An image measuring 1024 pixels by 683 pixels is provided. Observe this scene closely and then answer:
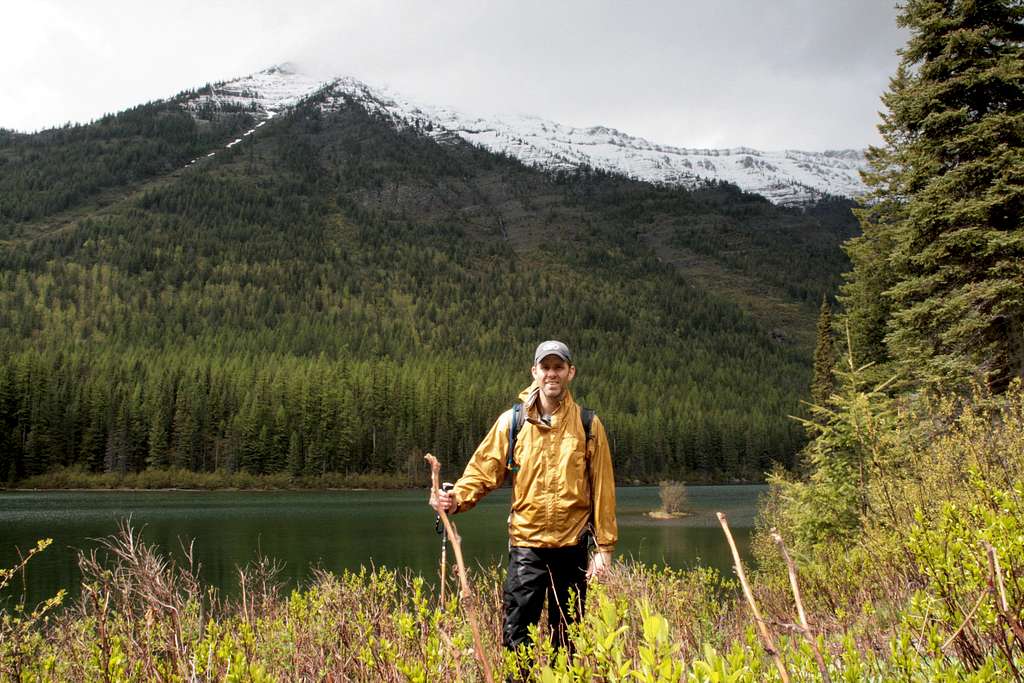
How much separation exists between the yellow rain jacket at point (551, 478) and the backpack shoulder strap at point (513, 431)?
0.7 inches

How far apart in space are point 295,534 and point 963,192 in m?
28.5

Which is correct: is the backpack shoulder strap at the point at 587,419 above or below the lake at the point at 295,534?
above

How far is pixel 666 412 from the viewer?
333 feet

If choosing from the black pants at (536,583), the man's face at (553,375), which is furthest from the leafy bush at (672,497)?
the man's face at (553,375)

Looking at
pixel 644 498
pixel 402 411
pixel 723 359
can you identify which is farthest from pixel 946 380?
pixel 723 359

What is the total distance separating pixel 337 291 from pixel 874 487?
152m

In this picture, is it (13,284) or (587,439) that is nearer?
(587,439)

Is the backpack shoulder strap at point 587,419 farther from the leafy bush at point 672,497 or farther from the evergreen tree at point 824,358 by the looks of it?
the leafy bush at point 672,497

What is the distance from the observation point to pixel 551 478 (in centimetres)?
367

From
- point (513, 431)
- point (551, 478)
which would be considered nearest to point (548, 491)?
point (551, 478)

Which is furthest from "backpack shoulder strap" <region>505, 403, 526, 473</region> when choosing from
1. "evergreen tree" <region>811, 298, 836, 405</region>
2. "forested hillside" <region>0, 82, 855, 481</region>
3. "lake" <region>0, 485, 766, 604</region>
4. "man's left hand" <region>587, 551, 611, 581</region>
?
Result: "forested hillside" <region>0, 82, 855, 481</region>

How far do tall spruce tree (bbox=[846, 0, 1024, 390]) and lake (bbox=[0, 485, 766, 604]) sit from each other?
759 cm

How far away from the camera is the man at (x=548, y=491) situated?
363 centimetres

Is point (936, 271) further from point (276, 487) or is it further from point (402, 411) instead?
point (402, 411)
